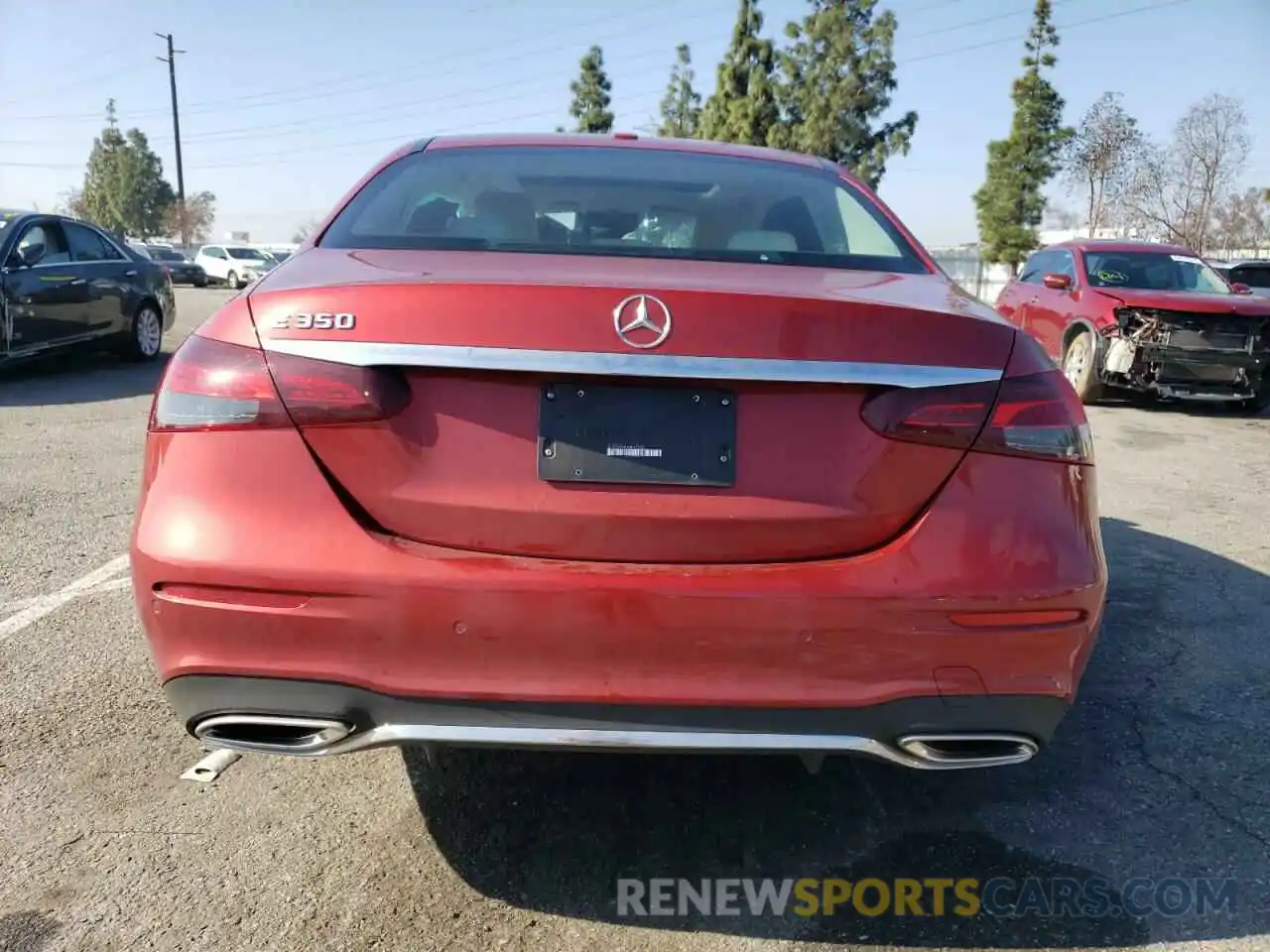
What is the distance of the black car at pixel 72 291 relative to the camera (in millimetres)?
9070

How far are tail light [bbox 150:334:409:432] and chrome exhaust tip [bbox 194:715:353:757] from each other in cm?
54

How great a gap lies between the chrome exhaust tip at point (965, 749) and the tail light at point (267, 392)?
115cm

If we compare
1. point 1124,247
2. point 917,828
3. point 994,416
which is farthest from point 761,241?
point 1124,247

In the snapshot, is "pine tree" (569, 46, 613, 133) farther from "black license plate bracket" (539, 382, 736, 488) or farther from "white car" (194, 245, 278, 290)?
"black license plate bracket" (539, 382, 736, 488)

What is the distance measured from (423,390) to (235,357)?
37 cm

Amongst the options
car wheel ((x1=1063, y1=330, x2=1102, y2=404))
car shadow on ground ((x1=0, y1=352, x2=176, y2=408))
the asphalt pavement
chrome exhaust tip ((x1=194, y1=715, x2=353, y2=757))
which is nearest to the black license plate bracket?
chrome exhaust tip ((x1=194, y1=715, x2=353, y2=757))

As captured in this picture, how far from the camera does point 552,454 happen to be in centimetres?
187

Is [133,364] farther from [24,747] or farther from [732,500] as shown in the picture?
[732,500]

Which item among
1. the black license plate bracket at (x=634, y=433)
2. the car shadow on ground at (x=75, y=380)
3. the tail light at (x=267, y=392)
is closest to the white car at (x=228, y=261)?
the car shadow on ground at (x=75, y=380)

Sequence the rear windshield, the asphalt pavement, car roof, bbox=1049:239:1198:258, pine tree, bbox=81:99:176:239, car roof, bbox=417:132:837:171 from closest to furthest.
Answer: the asphalt pavement, the rear windshield, car roof, bbox=417:132:837:171, car roof, bbox=1049:239:1198:258, pine tree, bbox=81:99:176:239

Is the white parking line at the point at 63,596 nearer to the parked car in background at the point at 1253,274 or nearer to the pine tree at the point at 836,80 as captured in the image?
the parked car in background at the point at 1253,274

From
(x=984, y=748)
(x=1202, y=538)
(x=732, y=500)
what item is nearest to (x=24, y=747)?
(x=732, y=500)

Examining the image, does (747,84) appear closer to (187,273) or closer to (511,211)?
(187,273)

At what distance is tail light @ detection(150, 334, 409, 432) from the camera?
187 cm
